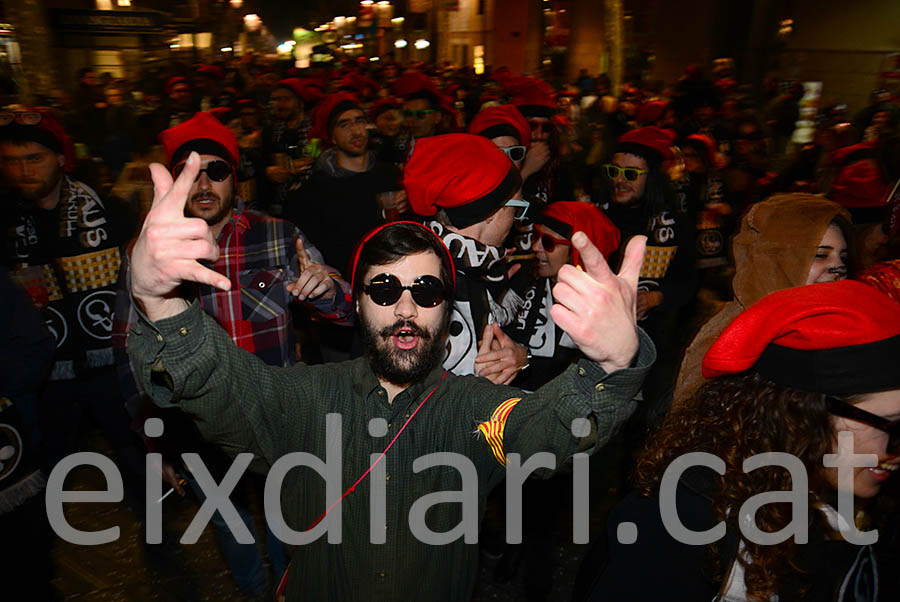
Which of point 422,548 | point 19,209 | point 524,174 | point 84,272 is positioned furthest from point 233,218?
point 524,174

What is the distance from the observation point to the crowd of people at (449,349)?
1.60 meters

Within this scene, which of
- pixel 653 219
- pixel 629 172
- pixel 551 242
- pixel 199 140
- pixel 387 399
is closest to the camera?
pixel 387 399

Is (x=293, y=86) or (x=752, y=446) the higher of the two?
(x=293, y=86)

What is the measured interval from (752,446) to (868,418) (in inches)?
12.5

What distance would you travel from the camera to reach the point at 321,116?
19.0 feet

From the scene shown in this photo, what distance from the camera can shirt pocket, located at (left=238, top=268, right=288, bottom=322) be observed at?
2.90 meters

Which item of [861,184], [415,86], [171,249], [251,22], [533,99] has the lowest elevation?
[861,184]

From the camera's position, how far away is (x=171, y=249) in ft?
4.51

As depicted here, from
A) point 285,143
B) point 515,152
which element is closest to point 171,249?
point 515,152

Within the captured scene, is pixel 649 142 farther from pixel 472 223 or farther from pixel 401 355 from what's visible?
pixel 401 355

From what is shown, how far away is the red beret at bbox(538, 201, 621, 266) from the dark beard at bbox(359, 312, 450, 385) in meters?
1.76

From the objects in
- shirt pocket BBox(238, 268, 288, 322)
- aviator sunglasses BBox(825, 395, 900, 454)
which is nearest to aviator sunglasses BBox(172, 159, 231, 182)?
shirt pocket BBox(238, 268, 288, 322)

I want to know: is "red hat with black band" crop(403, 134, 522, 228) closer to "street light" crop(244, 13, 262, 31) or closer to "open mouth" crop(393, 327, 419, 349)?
"open mouth" crop(393, 327, 419, 349)

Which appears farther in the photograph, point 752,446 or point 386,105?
point 386,105
